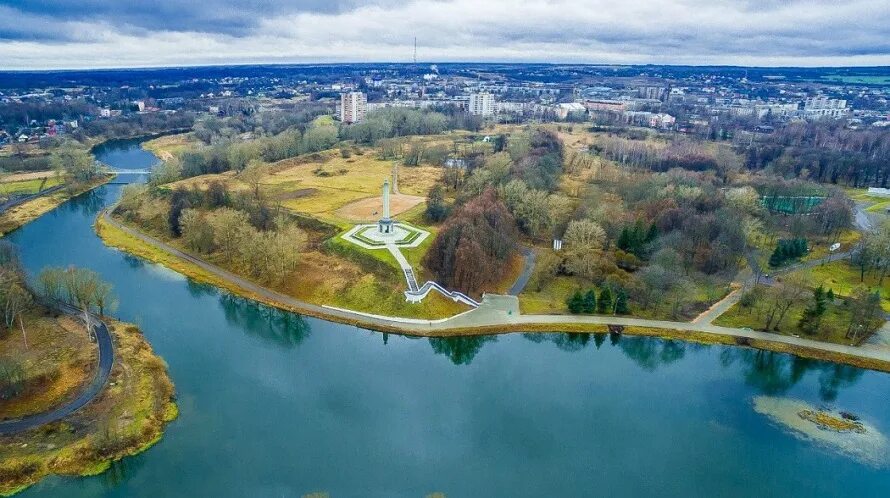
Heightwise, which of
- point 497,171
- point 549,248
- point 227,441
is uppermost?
point 497,171

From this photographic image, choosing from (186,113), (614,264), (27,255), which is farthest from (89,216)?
(186,113)

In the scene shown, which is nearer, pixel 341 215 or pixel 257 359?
pixel 257 359

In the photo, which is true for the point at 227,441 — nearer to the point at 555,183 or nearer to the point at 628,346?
the point at 628,346

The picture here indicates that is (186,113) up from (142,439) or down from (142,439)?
up

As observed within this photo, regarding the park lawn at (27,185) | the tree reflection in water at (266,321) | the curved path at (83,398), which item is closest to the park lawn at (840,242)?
the tree reflection in water at (266,321)

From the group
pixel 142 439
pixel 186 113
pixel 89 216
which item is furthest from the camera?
pixel 186 113

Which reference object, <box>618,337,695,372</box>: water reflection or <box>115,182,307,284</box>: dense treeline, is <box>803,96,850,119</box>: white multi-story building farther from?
<box>115,182,307,284</box>: dense treeline

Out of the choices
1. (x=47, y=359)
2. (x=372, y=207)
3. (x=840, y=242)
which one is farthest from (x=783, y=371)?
(x=47, y=359)

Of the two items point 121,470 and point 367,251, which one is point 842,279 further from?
point 121,470
